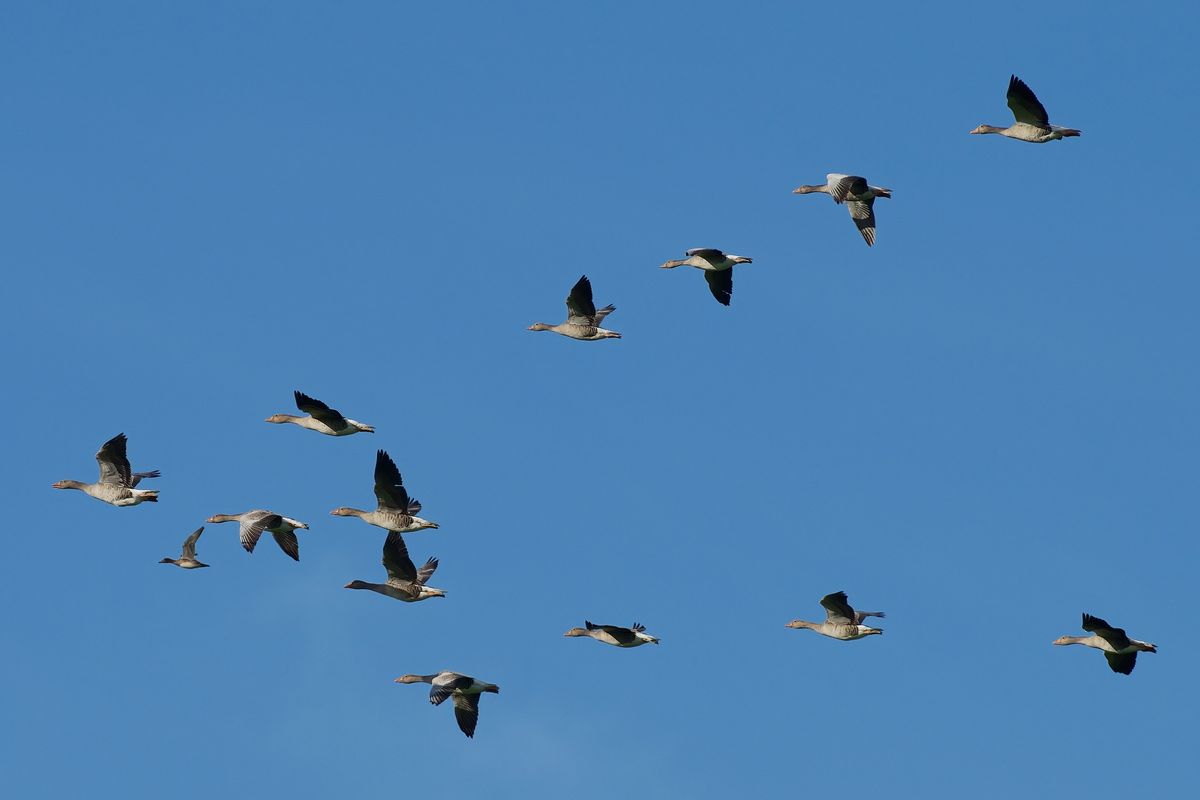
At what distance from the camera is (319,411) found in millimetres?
38562

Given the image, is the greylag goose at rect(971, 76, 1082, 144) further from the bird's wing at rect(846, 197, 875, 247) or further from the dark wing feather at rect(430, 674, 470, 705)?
the dark wing feather at rect(430, 674, 470, 705)

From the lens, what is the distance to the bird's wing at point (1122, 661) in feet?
124

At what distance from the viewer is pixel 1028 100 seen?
4041 cm

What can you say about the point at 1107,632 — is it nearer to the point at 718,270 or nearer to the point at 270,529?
the point at 718,270

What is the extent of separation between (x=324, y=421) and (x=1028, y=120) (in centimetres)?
1532

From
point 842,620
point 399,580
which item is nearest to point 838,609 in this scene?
point 842,620

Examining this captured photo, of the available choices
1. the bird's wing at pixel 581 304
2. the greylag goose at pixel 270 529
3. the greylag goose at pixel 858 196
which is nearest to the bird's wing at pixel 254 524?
the greylag goose at pixel 270 529

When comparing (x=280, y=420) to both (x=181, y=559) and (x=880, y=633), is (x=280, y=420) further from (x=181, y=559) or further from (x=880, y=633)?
(x=880, y=633)

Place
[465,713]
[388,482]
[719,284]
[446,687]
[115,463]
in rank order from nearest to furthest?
[446,687]
[465,713]
[388,482]
[115,463]
[719,284]

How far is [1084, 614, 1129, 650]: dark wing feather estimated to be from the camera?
36594 millimetres

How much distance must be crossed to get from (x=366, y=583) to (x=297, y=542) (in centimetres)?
155

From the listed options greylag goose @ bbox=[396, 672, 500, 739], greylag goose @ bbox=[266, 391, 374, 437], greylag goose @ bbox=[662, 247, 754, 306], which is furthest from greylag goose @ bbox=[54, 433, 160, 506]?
greylag goose @ bbox=[662, 247, 754, 306]

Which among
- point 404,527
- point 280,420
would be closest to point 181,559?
point 280,420

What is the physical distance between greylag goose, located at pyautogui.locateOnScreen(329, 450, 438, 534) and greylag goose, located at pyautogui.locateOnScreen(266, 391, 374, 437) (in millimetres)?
Answer: 1493
